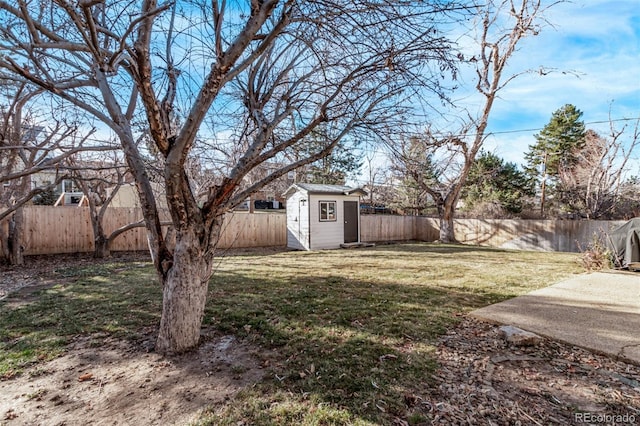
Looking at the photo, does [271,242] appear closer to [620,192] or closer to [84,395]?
[84,395]

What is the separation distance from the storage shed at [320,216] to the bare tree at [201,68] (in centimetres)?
752

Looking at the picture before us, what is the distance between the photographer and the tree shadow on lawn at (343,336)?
187cm

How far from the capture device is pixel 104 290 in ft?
15.3

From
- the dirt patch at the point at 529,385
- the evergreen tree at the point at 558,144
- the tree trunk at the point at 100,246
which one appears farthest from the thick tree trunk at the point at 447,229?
the tree trunk at the point at 100,246

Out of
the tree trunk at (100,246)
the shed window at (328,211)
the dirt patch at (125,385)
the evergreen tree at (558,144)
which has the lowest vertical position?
the dirt patch at (125,385)

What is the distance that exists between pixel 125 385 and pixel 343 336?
1734mm

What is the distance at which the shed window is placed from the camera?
11.3 meters

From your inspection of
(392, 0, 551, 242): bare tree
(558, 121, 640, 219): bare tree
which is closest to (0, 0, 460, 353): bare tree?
(392, 0, 551, 242): bare tree

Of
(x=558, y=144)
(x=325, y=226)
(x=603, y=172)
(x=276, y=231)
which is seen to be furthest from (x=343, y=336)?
(x=558, y=144)

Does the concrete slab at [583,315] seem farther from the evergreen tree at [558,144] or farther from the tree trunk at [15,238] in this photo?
the evergreen tree at [558,144]

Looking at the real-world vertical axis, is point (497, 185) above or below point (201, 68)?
above

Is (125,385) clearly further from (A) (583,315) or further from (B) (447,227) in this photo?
(B) (447,227)

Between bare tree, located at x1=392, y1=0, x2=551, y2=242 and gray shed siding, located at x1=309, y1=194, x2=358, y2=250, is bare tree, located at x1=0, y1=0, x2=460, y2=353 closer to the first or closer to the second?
bare tree, located at x1=392, y1=0, x2=551, y2=242

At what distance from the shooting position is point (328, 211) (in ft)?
37.8
